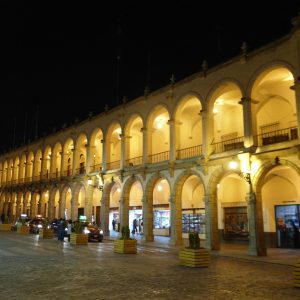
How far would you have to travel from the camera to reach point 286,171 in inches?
928

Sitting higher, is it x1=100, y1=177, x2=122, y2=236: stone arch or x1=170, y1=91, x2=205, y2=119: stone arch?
x1=170, y1=91, x2=205, y2=119: stone arch

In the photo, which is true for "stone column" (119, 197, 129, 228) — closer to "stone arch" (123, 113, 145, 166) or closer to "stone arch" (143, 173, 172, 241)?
"stone arch" (143, 173, 172, 241)

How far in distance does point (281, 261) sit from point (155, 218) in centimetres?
1823

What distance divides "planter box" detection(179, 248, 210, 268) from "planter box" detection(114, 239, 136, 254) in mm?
4958

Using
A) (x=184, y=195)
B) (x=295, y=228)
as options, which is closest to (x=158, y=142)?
(x=184, y=195)

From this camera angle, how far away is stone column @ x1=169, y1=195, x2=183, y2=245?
25.8 m

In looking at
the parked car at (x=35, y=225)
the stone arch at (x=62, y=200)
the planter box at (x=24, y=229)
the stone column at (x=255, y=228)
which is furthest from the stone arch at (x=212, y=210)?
the stone arch at (x=62, y=200)

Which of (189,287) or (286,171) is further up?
(286,171)

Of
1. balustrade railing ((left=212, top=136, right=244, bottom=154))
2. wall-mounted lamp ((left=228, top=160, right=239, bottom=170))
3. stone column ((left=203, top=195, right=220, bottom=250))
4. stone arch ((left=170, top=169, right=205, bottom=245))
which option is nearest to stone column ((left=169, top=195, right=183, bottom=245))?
stone arch ((left=170, top=169, right=205, bottom=245))

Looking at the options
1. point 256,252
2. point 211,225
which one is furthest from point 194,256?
point 211,225

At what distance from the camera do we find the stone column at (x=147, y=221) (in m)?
28.5

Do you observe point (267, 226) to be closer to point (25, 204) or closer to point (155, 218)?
point (155, 218)

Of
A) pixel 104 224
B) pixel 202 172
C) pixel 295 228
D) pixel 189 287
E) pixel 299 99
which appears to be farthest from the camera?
pixel 104 224

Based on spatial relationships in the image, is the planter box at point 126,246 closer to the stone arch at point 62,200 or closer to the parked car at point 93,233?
the parked car at point 93,233
